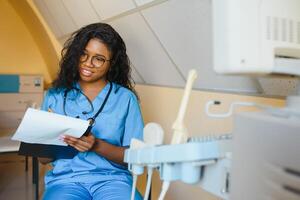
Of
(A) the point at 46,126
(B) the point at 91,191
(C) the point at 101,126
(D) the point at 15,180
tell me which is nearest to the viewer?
(A) the point at 46,126

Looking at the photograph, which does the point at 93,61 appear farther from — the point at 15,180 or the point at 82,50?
the point at 15,180

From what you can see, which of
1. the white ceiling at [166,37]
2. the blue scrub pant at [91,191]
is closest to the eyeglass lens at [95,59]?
the white ceiling at [166,37]

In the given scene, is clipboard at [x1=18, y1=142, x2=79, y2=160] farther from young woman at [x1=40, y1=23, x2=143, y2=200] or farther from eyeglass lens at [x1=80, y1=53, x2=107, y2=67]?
eyeglass lens at [x1=80, y1=53, x2=107, y2=67]

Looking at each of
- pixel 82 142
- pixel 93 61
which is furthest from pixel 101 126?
pixel 93 61

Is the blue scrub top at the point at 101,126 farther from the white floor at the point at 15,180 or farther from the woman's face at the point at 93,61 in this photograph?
the white floor at the point at 15,180

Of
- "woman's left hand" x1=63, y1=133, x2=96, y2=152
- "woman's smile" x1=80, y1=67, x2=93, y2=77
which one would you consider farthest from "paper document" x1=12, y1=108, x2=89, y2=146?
"woman's smile" x1=80, y1=67, x2=93, y2=77

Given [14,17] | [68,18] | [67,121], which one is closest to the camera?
[67,121]

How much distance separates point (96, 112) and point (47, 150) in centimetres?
26

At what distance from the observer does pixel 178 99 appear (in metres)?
1.69

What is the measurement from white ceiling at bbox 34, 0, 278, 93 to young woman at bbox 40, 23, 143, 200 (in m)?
0.13

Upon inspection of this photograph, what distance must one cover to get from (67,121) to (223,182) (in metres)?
0.73

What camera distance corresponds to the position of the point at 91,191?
4.53 feet

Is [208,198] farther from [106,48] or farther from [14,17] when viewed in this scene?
[14,17]

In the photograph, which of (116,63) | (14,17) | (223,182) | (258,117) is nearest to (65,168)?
(116,63)
